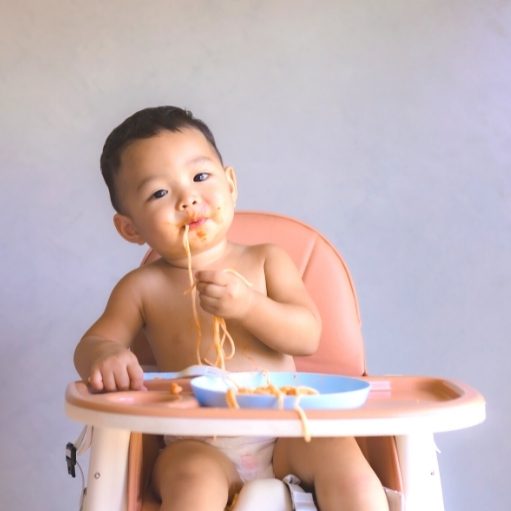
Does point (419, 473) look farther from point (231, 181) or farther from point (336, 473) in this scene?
point (231, 181)

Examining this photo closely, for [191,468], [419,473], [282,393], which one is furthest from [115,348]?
[419,473]

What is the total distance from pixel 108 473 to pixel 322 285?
17.6 inches

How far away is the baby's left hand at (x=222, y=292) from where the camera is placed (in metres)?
1.04

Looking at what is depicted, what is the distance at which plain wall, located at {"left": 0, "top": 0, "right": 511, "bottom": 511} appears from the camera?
5.58 feet

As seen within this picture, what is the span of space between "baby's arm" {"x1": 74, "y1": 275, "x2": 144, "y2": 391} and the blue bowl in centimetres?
9

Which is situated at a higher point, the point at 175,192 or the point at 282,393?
the point at 175,192

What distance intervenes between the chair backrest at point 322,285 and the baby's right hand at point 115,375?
0.25 meters

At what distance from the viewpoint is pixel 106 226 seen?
176cm

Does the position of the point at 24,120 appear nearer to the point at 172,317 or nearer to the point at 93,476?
the point at 172,317

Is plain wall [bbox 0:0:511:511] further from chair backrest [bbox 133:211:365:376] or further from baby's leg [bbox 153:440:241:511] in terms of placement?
baby's leg [bbox 153:440:241:511]

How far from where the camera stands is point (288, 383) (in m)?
1.06

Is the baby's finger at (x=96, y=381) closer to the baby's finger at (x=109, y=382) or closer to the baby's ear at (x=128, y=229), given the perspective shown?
the baby's finger at (x=109, y=382)

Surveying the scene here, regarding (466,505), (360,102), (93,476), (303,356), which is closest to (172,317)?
(303,356)

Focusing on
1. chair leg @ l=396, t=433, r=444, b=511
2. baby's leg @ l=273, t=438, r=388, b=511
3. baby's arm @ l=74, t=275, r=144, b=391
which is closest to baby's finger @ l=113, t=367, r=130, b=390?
baby's arm @ l=74, t=275, r=144, b=391
